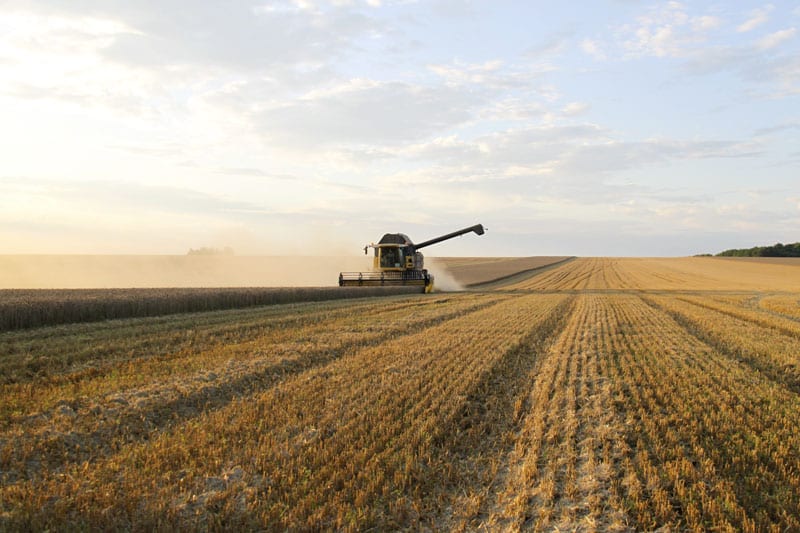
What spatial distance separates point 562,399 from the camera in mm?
8570

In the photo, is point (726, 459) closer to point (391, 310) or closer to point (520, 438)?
point (520, 438)

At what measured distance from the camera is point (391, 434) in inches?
259

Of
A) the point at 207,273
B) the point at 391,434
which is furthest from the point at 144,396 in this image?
the point at 207,273

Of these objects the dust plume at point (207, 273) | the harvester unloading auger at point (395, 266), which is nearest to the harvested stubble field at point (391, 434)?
the harvester unloading auger at point (395, 266)

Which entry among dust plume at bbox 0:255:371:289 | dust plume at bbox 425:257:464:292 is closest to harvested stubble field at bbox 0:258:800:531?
dust plume at bbox 0:255:371:289

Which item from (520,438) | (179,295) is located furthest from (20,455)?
(179,295)

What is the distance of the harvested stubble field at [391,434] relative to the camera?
4754mm

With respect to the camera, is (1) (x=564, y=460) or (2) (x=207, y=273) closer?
(1) (x=564, y=460)

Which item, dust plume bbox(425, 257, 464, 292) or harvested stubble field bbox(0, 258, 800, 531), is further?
dust plume bbox(425, 257, 464, 292)

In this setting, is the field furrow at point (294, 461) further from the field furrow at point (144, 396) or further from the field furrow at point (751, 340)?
the field furrow at point (751, 340)

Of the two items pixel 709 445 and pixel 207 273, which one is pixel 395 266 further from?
pixel 709 445

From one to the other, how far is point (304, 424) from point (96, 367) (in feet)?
16.3

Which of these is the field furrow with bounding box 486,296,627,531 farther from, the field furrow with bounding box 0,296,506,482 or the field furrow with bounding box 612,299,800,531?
the field furrow with bounding box 0,296,506,482

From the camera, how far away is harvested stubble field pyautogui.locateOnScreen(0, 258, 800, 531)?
475 cm
